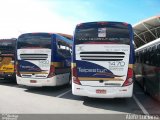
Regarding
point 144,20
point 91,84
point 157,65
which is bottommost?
point 91,84

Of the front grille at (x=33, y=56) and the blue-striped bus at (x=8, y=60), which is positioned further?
the blue-striped bus at (x=8, y=60)

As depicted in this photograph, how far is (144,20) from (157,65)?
96.9ft

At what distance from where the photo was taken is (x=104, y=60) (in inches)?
413

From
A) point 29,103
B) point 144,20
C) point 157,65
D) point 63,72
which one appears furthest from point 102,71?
point 144,20

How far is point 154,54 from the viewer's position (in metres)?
11.8

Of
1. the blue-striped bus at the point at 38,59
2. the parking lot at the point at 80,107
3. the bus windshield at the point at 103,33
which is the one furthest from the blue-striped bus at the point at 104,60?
the blue-striped bus at the point at 38,59

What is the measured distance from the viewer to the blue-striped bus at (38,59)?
13586mm

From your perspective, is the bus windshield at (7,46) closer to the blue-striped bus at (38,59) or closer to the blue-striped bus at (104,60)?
the blue-striped bus at (38,59)

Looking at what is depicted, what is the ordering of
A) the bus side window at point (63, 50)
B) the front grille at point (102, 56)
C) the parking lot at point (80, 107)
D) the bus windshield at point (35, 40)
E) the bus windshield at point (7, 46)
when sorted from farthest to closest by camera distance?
the bus windshield at point (7, 46) → the bus side window at point (63, 50) → the bus windshield at point (35, 40) → the front grille at point (102, 56) → the parking lot at point (80, 107)

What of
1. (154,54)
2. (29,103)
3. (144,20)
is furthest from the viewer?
(144,20)

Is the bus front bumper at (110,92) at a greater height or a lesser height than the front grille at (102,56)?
lesser

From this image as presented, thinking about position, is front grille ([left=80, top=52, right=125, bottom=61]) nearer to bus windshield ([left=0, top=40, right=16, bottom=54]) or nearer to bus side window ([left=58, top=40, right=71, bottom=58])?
bus side window ([left=58, top=40, right=71, bottom=58])

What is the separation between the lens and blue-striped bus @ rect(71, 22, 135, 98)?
34.0 feet

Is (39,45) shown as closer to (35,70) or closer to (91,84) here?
Result: (35,70)
